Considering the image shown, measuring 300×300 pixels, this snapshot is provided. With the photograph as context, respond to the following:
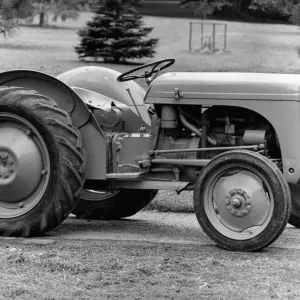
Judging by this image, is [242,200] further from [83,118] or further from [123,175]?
[83,118]

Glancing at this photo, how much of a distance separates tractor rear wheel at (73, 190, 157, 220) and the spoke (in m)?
1.60

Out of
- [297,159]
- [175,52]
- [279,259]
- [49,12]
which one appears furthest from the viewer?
[49,12]

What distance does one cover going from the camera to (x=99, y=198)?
889cm

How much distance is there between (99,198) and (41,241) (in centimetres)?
146

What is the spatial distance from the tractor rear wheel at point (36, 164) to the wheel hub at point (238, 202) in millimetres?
1286

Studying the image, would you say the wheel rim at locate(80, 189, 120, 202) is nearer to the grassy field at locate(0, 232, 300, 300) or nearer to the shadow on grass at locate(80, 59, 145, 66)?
the grassy field at locate(0, 232, 300, 300)

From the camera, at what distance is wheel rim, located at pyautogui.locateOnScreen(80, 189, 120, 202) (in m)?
8.86

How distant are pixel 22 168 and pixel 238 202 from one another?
1.86 meters

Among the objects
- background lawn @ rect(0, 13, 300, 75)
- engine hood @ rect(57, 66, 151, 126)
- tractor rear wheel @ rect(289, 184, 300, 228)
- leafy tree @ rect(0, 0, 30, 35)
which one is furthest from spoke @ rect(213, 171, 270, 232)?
background lawn @ rect(0, 13, 300, 75)

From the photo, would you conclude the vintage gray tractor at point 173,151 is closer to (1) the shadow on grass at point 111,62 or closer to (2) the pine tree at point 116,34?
(2) the pine tree at point 116,34

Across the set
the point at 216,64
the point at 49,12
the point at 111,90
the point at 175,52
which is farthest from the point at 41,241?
the point at 49,12

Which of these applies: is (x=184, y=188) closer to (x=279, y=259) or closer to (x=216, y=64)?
(x=279, y=259)

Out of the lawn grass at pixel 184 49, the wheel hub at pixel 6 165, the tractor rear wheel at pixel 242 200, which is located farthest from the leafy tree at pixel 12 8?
the tractor rear wheel at pixel 242 200

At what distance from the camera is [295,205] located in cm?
841
